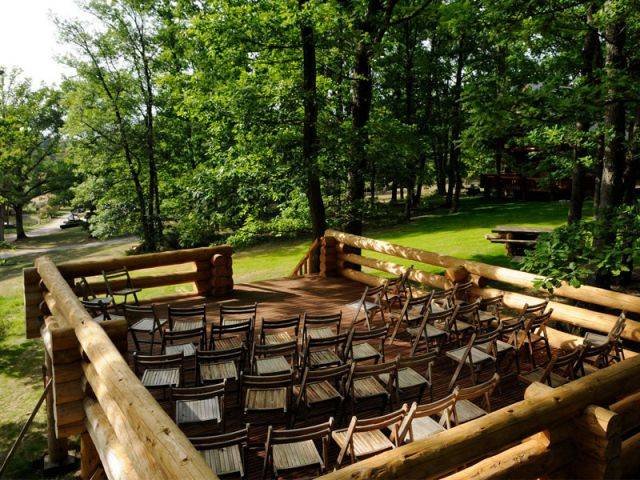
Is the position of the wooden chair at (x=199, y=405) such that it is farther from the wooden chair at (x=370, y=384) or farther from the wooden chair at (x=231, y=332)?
the wooden chair at (x=231, y=332)

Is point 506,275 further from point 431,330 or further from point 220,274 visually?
point 220,274

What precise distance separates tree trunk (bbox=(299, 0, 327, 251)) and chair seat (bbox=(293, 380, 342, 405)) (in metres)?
6.80

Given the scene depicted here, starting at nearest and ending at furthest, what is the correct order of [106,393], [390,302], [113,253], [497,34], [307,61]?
[106,393], [497,34], [390,302], [307,61], [113,253]

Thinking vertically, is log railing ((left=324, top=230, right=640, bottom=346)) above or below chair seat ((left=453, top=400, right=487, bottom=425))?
above

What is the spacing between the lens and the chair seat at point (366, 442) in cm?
453

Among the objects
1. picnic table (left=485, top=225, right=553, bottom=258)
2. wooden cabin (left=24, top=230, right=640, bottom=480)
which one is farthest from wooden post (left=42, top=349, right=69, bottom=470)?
picnic table (left=485, top=225, right=553, bottom=258)

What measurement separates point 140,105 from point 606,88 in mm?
23125

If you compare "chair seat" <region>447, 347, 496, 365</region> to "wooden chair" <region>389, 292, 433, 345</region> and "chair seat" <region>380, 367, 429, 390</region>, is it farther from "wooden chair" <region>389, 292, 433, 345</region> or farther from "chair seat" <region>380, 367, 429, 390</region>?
"wooden chair" <region>389, 292, 433, 345</region>

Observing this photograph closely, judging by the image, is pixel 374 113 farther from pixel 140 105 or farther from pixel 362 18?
pixel 140 105

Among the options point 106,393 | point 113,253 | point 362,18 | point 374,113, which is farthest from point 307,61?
point 113,253

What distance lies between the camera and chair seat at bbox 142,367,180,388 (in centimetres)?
578

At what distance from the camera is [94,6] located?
2227 cm

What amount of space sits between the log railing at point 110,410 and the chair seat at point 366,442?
1.88m

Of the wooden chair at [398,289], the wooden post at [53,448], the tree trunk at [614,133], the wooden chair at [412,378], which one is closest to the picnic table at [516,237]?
the tree trunk at [614,133]
